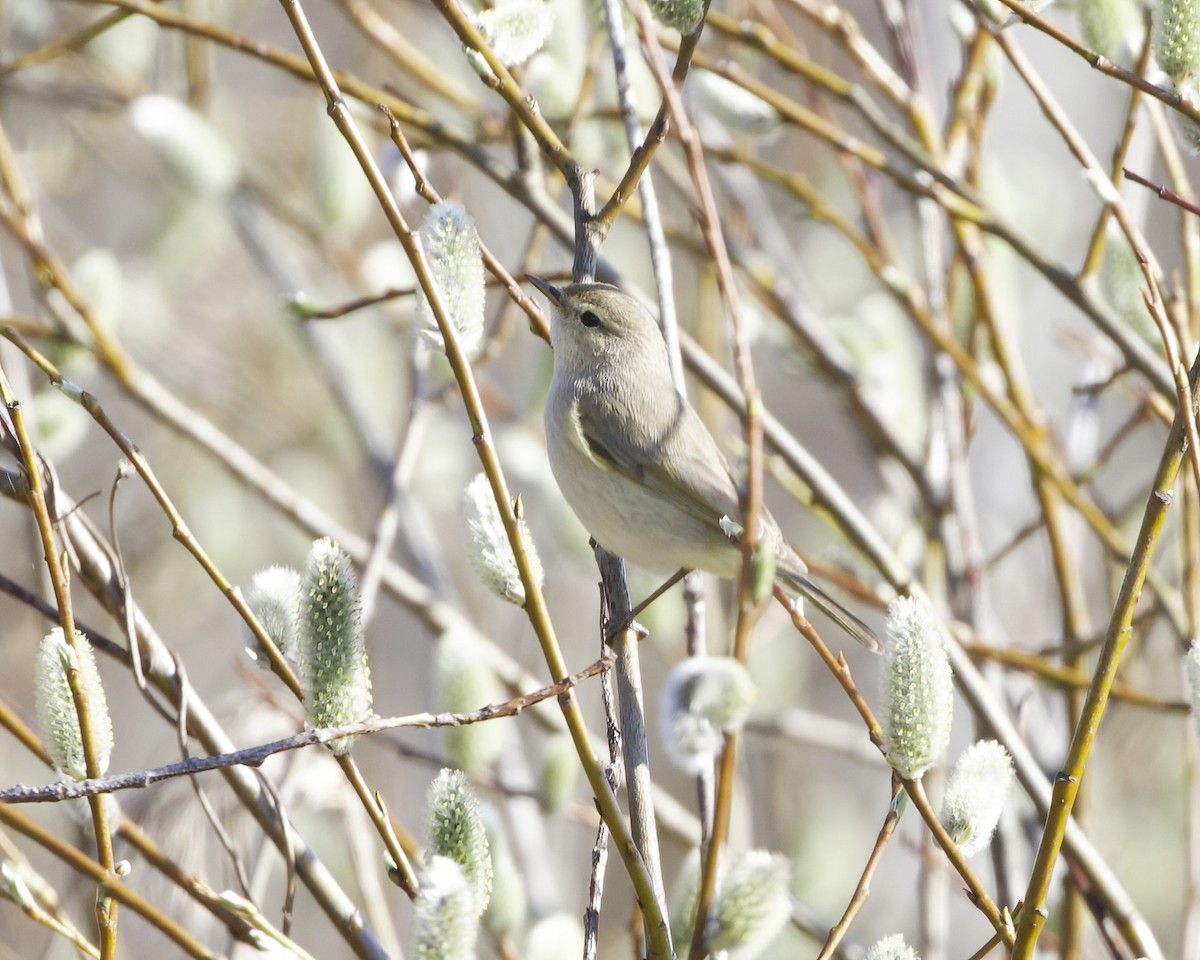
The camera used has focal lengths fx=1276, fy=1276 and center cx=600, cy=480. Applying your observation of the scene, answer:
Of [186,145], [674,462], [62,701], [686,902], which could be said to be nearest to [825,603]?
[674,462]

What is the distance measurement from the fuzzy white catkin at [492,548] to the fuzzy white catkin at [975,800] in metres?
0.47

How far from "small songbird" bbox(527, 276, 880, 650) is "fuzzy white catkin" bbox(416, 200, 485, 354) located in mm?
758

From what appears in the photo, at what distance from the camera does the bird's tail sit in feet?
7.04

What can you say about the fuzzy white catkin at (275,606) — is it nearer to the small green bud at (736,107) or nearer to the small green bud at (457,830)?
the small green bud at (457,830)

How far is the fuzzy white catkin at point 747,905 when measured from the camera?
46.8 inches

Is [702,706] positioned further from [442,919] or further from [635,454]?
[635,454]

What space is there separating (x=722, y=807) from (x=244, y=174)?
2591mm

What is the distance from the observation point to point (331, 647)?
1.29 m

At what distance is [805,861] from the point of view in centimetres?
355

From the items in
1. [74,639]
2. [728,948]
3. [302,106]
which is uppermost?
[302,106]

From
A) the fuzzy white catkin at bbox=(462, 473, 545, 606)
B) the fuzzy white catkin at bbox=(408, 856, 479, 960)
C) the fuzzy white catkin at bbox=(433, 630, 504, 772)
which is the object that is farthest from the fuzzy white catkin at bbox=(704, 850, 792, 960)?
the fuzzy white catkin at bbox=(433, 630, 504, 772)

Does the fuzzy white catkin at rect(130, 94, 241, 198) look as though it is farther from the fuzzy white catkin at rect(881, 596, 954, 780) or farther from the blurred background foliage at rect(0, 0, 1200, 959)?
the fuzzy white catkin at rect(881, 596, 954, 780)

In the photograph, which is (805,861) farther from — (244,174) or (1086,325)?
(244,174)

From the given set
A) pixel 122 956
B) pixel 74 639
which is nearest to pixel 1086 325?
pixel 122 956
